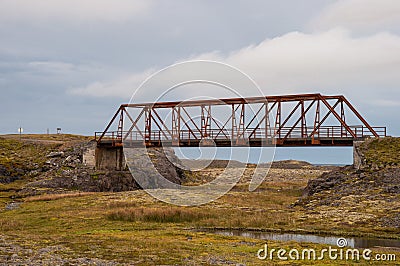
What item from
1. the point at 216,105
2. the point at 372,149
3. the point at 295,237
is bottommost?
the point at 295,237

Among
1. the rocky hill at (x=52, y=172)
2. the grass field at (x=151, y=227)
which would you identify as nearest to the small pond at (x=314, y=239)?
the grass field at (x=151, y=227)

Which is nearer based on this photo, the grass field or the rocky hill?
the grass field

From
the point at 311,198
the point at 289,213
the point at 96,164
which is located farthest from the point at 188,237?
the point at 96,164

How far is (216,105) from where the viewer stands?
7644cm

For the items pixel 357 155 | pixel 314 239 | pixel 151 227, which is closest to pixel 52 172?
pixel 151 227

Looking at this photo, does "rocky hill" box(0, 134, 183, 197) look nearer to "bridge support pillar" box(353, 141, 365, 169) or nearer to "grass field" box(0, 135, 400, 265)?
"grass field" box(0, 135, 400, 265)

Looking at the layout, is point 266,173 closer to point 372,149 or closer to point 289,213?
point 372,149

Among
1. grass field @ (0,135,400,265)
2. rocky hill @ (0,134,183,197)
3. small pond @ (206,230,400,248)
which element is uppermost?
rocky hill @ (0,134,183,197)

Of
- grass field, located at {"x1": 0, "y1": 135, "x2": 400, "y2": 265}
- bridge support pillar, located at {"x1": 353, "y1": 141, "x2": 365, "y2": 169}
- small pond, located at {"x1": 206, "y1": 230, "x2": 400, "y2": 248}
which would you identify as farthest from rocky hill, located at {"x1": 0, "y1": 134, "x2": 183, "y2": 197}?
small pond, located at {"x1": 206, "y1": 230, "x2": 400, "y2": 248}

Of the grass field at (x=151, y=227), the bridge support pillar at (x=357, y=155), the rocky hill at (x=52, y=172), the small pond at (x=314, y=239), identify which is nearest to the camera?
the grass field at (x=151, y=227)

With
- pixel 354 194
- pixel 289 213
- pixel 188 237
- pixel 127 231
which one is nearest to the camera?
pixel 188 237

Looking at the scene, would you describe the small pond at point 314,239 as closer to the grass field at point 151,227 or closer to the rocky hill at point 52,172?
the grass field at point 151,227

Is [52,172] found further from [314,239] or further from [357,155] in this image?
[314,239]

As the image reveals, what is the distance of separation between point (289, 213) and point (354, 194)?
30.5ft
